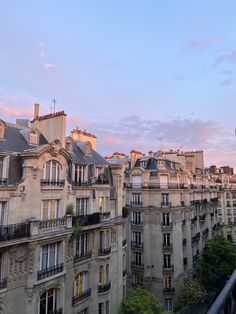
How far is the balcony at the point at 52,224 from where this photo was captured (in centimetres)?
1661

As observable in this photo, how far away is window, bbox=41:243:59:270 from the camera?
1698cm

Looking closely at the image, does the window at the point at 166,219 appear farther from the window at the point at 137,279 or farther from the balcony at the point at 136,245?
the window at the point at 137,279

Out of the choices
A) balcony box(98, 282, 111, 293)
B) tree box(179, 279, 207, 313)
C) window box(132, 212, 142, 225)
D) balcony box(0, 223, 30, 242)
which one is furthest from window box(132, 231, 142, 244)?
balcony box(0, 223, 30, 242)

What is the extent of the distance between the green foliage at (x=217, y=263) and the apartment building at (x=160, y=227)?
1.64 metres

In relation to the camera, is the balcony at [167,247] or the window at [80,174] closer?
Answer: the window at [80,174]

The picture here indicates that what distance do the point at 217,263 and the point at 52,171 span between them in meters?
29.5

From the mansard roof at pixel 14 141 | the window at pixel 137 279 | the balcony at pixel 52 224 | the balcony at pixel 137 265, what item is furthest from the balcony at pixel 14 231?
the window at pixel 137 279

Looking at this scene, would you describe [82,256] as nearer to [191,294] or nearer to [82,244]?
[82,244]

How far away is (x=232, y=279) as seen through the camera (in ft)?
9.13

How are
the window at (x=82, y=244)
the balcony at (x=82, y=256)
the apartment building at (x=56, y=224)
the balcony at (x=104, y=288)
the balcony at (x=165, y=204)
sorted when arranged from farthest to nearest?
1. the balcony at (x=165, y=204)
2. the balcony at (x=104, y=288)
3. the window at (x=82, y=244)
4. the balcony at (x=82, y=256)
5. the apartment building at (x=56, y=224)

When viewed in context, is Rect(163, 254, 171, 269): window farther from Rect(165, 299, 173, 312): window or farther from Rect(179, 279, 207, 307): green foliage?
Rect(165, 299, 173, 312): window

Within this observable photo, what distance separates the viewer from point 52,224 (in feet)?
56.5

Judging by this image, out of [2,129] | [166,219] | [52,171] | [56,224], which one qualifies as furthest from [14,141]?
[166,219]

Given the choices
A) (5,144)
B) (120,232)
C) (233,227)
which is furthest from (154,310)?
(233,227)
